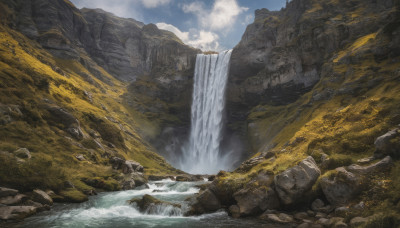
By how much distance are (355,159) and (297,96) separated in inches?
3112

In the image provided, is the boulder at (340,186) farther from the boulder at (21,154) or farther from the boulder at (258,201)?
the boulder at (21,154)

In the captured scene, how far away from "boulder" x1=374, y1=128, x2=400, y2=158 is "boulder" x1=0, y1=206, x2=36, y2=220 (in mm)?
30758

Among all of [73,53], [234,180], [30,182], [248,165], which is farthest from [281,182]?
[73,53]

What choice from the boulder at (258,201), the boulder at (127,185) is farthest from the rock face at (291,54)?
the boulder at (127,185)

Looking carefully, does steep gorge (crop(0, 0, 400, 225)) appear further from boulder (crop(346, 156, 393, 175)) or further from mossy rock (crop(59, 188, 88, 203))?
boulder (crop(346, 156, 393, 175))

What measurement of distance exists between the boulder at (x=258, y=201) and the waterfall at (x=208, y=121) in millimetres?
76217

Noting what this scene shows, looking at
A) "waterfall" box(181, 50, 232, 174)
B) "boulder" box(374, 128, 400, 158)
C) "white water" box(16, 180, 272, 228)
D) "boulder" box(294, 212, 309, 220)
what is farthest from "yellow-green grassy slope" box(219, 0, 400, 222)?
"waterfall" box(181, 50, 232, 174)

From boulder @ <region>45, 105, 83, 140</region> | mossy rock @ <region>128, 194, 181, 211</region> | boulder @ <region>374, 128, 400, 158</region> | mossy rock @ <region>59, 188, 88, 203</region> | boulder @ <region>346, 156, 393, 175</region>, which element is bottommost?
mossy rock @ <region>128, 194, 181, 211</region>

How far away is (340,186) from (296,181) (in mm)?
3586

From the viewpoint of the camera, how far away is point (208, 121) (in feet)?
367

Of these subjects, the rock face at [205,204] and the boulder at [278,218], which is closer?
the boulder at [278,218]

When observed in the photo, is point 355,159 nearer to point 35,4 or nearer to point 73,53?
point 73,53

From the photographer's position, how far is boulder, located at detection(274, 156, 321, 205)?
20.7 m

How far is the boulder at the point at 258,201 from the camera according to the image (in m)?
21.5
